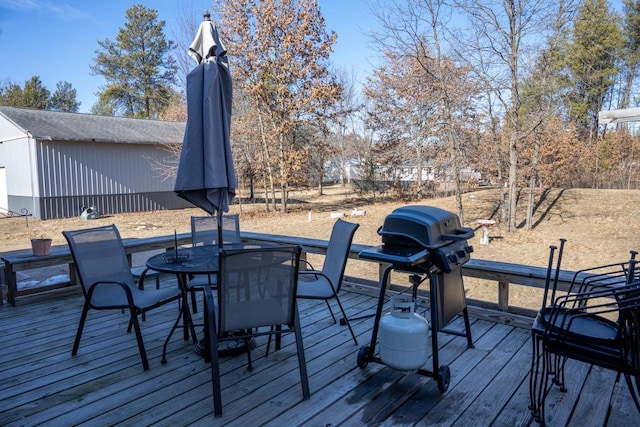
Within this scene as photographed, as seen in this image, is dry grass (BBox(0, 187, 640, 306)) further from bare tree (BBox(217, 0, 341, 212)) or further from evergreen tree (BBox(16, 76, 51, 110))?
evergreen tree (BBox(16, 76, 51, 110))

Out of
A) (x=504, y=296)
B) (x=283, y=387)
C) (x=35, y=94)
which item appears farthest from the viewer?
(x=35, y=94)

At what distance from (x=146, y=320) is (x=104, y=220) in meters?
10.9

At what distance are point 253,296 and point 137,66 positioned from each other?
2677cm

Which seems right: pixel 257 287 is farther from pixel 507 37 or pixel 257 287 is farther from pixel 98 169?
pixel 98 169

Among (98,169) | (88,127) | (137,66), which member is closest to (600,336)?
(98,169)

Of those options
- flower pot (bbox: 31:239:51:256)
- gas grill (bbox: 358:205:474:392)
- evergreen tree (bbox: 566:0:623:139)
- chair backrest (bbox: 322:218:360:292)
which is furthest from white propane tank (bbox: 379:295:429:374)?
evergreen tree (bbox: 566:0:623:139)

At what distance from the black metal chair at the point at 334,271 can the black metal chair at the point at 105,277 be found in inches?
36.7

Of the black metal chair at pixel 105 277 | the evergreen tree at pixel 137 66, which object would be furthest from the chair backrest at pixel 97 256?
the evergreen tree at pixel 137 66

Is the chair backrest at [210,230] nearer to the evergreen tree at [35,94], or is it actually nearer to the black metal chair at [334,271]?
the black metal chair at [334,271]

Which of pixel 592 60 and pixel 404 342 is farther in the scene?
pixel 592 60

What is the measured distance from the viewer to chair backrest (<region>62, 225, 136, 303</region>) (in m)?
2.78

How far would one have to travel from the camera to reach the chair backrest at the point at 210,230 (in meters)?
3.89

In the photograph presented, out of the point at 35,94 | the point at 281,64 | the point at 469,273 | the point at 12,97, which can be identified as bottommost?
the point at 469,273

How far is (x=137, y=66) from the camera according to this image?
2506 centimetres
